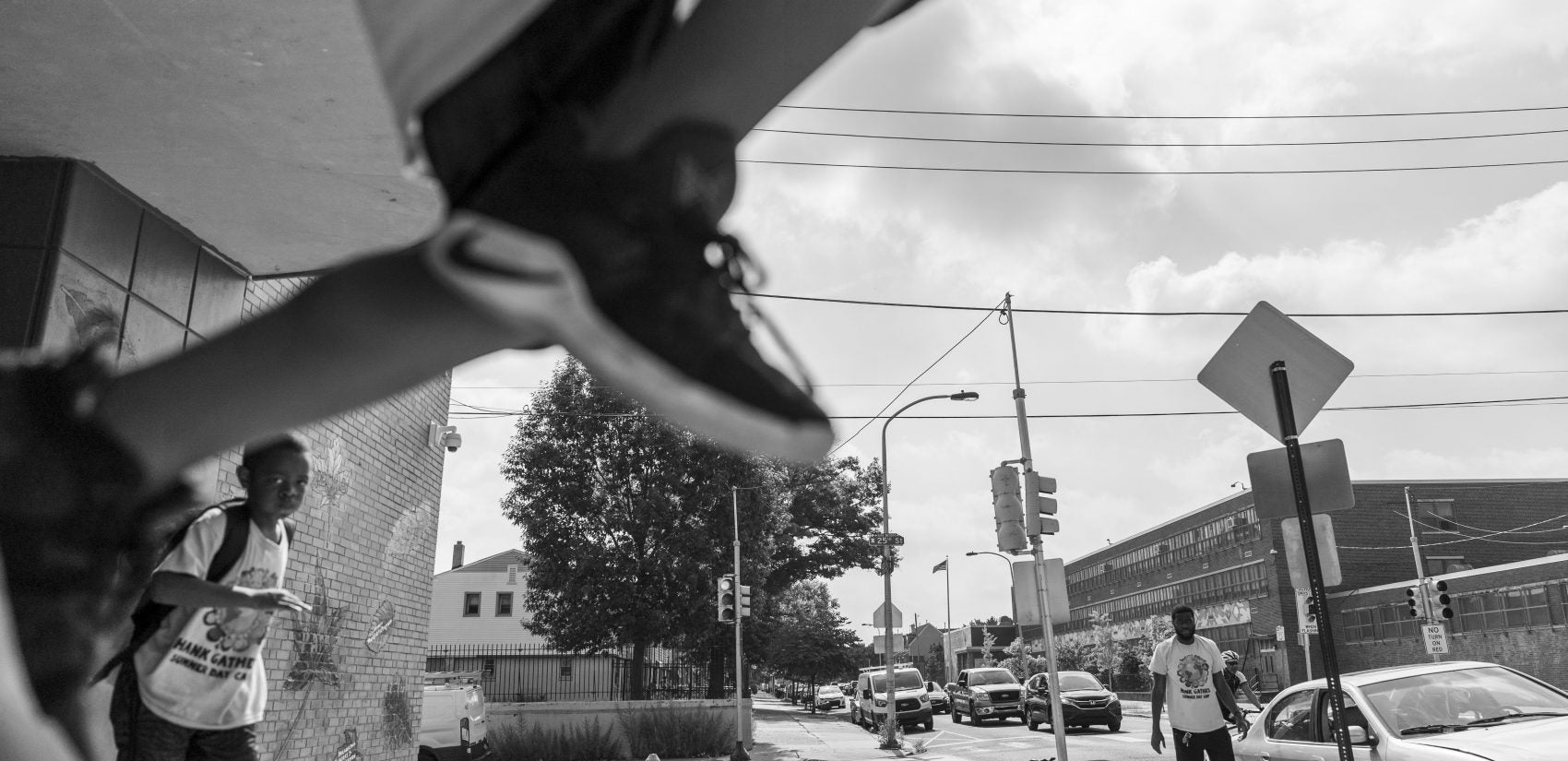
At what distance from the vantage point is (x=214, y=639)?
2.44m

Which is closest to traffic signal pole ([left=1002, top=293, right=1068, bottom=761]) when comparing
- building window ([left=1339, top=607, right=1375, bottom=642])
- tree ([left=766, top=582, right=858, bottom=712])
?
building window ([left=1339, top=607, right=1375, bottom=642])

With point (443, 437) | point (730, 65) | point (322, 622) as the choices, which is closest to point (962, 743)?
point (443, 437)

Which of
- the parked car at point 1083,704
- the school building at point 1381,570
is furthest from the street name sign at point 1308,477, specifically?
the school building at point 1381,570

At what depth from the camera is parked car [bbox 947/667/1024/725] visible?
2870cm

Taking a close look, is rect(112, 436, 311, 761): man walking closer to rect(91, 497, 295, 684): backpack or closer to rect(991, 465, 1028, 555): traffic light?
rect(91, 497, 295, 684): backpack

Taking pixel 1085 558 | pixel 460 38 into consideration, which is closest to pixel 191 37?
pixel 460 38

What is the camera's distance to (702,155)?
114cm

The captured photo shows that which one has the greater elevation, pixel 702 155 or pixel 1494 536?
pixel 1494 536

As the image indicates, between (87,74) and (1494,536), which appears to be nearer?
(87,74)

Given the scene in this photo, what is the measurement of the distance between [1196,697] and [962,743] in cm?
1628

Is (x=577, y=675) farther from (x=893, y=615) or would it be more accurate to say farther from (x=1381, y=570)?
(x=1381, y=570)

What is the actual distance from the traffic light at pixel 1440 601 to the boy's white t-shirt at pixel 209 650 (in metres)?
22.6

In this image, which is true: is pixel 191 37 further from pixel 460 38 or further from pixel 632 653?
pixel 632 653

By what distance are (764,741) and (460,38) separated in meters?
24.7
